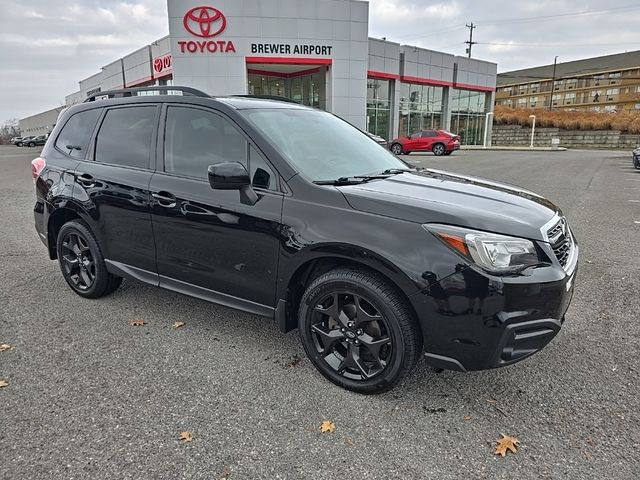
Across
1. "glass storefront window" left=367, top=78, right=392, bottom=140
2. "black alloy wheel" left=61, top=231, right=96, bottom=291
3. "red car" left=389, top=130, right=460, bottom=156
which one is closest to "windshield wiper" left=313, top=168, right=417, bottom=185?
"black alloy wheel" left=61, top=231, right=96, bottom=291

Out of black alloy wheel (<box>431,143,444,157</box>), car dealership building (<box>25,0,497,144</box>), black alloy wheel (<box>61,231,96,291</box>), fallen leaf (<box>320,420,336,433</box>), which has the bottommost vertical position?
fallen leaf (<box>320,420,336,433</box>)

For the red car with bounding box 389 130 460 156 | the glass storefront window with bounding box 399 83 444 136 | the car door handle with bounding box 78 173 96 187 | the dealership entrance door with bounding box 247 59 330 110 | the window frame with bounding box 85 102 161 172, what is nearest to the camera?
the window frame with bounding box 85 102 161 172

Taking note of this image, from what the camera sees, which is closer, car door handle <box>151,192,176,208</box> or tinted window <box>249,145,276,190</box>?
tinted window <box>249,145,276,190</box>

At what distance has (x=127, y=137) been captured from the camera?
12.5 feet

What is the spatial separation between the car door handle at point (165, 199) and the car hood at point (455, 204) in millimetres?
1373

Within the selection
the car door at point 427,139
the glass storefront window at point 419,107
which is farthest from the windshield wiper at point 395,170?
the glass storefront window at point 419,107

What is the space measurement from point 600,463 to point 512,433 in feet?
1.35

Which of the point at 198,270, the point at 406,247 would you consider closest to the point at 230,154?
the point at 198,270

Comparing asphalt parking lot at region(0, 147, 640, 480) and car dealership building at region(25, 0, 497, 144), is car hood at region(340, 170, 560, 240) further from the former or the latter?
car dealership building at region(25, 0, 497, 144)

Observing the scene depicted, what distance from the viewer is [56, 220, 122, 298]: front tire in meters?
4.06

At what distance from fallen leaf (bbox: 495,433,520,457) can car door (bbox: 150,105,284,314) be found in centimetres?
160

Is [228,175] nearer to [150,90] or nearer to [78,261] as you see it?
[150,90]

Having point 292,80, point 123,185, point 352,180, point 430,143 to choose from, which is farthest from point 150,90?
point 292,80

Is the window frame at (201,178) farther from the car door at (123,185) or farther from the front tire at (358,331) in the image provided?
the front tire at (358,331)
